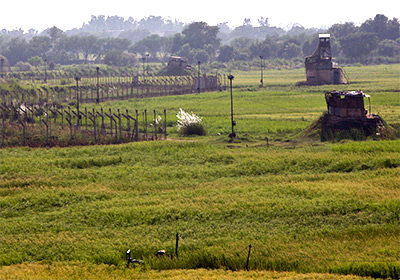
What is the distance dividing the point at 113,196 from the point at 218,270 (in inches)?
423

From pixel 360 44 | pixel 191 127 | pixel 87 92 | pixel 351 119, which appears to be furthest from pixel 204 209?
pixel 360 44

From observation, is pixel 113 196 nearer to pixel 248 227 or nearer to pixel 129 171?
pixel 129 171

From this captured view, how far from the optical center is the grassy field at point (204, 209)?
23.1 m

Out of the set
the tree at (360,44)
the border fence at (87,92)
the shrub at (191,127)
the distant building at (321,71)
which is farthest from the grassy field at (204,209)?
the tree at (360,44)

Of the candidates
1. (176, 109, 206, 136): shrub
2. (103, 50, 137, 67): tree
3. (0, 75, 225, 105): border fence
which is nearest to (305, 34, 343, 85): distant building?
(0, 75, 225, 105): border fence

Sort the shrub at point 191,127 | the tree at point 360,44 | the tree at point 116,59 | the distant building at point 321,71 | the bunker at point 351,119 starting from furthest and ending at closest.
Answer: the tree at point 116,59, the tree at point 360,44, the distant building at point 321,71, the shrub at point 191,127, the bunker at point 351,119

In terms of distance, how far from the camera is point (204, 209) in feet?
93.2

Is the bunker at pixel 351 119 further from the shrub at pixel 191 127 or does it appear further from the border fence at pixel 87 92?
the border fence at pixel 87 92

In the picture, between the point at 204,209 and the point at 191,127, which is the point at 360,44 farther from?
the point at 204,209

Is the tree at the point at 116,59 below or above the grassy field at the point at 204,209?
above

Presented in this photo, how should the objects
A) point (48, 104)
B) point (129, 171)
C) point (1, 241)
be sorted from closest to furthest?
point (1, 241) → point (129, 171) → point (48, 104)

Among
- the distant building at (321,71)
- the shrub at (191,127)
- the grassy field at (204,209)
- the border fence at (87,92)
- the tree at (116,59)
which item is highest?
the tree at (116,59)

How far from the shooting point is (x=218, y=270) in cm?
2275

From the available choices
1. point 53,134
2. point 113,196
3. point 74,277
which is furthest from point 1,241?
point 53,134
